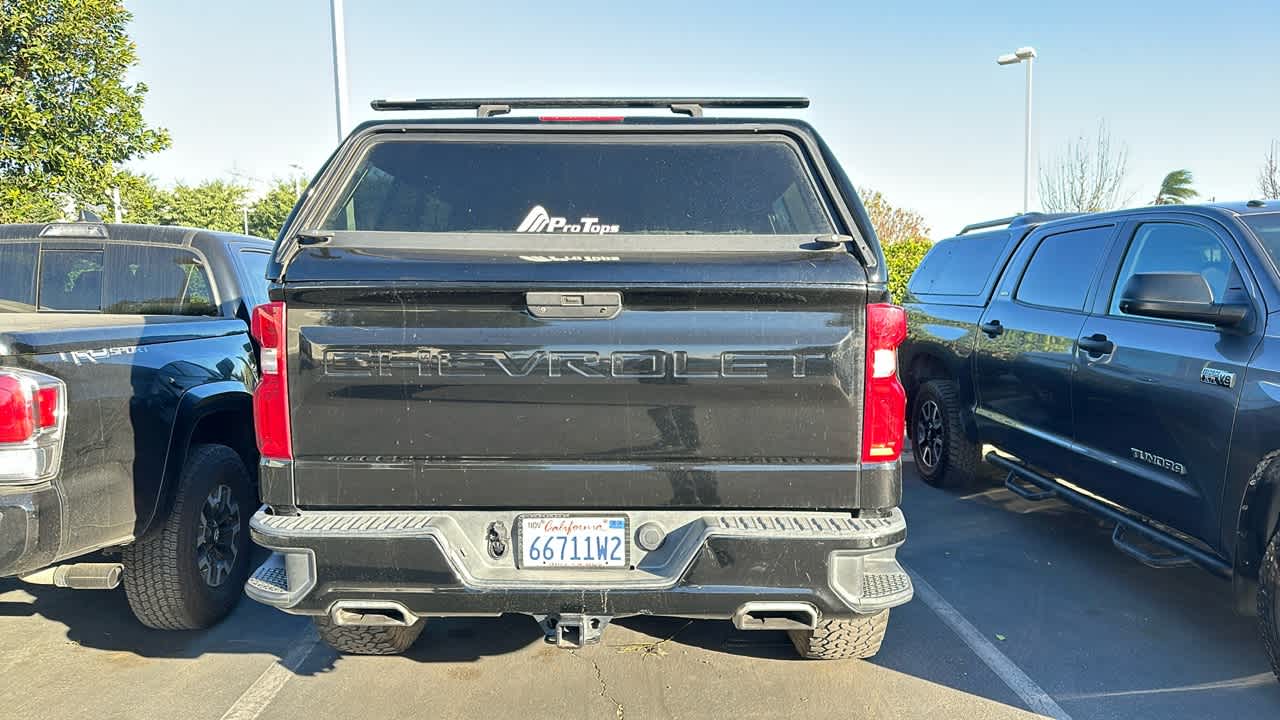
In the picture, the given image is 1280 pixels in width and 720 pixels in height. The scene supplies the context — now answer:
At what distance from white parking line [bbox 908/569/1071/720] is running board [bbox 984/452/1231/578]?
35.6 inches

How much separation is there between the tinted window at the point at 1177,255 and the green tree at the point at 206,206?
144 feet

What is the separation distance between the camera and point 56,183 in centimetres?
1051

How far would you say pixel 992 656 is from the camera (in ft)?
12.1

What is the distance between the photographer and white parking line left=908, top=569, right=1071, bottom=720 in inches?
129

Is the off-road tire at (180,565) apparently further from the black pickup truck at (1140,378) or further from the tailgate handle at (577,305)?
the black pickup truck at (1140,378)

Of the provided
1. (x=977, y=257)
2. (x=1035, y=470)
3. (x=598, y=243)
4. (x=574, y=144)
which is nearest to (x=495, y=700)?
(x=598, y=243)

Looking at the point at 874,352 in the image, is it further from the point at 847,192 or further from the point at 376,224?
the point at 376,224

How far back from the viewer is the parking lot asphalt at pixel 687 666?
326 cm

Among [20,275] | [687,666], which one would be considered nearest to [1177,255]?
[687,666]

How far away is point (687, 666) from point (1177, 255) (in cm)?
325

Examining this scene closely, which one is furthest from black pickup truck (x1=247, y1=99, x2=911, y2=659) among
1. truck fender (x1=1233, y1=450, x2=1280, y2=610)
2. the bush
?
the bush

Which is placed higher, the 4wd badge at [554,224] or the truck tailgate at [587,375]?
the 4wd badge at [554,224]

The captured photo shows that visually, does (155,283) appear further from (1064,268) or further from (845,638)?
(1064,268)

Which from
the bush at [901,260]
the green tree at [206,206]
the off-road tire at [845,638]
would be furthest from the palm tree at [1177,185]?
the green tree at [206,206]
